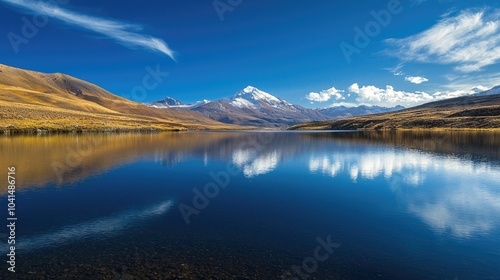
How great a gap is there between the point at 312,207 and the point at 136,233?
1752cm

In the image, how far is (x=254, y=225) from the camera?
25.5 m

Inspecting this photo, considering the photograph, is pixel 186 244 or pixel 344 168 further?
pixel 344 168

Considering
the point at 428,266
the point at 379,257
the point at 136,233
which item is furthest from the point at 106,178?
the point at 428,266

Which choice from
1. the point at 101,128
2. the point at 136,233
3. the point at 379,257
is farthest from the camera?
the point at 101,128

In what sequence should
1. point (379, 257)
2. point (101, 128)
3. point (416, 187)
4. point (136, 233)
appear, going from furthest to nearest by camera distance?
point (101, 128) < point (416, 187) < point (136, 233) < point (379, 257)

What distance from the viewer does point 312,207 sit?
102 ft

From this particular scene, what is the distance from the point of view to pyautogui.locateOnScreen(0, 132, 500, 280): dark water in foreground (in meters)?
18.3

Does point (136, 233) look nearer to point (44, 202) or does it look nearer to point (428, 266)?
point (44, 202)

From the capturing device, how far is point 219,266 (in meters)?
18.3

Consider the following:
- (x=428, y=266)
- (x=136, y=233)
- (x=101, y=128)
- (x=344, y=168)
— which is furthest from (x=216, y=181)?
(x=101, y=128)

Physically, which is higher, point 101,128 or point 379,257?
point 101,128

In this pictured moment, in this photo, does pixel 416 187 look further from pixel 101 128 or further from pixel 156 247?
pixel 101 128

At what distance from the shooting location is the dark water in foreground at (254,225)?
18281mm

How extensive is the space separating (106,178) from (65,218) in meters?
19.5
